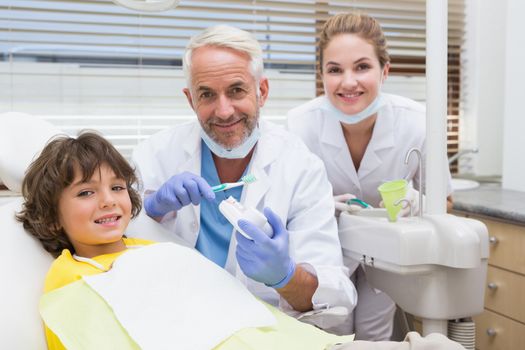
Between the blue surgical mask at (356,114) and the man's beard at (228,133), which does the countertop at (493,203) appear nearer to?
the blue surgical mask at (356,114)

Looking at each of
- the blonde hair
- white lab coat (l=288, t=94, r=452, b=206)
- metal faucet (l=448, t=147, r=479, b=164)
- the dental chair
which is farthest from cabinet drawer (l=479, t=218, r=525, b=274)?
the dental chair

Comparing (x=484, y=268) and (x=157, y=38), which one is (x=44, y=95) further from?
(x=484, y=268)

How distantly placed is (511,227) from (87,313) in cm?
176

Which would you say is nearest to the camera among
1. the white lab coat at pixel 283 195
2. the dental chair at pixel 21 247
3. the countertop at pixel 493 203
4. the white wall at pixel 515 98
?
the dental chair at pixel 21 247

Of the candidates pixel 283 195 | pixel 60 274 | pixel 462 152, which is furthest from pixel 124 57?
pixel 462 152

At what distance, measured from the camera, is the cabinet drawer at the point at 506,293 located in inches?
93.4

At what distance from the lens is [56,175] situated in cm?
144

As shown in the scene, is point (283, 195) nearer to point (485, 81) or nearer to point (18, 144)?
point (18, 144)

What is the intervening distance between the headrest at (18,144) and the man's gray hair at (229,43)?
44cm

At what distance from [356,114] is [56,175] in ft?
3.15

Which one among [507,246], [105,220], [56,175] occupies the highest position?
[56,175]

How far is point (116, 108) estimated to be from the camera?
2840mm

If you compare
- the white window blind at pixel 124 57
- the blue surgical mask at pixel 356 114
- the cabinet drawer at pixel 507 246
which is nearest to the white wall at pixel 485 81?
the white window blind at pixel 124 57

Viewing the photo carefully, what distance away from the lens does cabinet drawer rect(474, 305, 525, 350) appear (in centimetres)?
239
